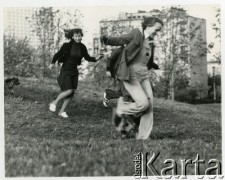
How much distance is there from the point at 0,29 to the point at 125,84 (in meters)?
1.86

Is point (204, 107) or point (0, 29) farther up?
point (0, 29)

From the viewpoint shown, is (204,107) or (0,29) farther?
(204,107)

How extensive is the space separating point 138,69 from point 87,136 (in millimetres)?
1282

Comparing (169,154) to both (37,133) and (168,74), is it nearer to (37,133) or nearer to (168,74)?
(37,133)

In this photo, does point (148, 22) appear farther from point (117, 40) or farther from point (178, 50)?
point (178, 50)

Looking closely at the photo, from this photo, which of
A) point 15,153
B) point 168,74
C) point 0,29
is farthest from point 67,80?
point 168,74

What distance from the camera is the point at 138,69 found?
616cm

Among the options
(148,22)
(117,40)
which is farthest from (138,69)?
(148,22)

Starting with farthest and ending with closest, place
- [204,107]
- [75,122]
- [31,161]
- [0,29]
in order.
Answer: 1. [204,107]
2. [75,122]
3. [0,29]
4. [31,161]

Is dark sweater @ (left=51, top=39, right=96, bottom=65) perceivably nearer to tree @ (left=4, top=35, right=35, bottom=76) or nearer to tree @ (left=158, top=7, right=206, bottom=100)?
tree @ (left=4, top=35, right=35, bottom=76)

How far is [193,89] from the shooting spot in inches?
411

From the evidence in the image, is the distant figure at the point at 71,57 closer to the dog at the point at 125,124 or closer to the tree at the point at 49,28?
the tree at the point at 49,28

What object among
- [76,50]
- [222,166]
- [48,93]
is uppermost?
[76,50]

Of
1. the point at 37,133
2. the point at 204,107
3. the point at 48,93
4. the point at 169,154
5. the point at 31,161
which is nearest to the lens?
the point at 31,161
